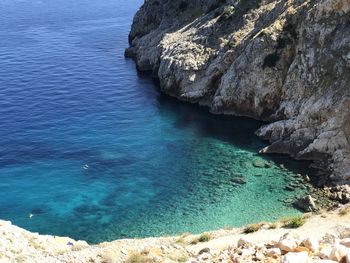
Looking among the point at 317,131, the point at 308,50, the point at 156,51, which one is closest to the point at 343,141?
the point at 317,131

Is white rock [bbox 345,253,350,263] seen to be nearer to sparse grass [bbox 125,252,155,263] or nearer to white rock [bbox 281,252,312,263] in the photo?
white rock [bbox 281,252,312,263]

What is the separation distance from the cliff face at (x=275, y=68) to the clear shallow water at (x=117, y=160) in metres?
3.26

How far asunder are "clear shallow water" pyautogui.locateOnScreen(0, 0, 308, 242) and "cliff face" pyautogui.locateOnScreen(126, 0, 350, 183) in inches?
128

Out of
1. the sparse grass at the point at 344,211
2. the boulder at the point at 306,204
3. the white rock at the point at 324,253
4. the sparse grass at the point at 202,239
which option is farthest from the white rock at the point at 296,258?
the boulder at the point at 306,204

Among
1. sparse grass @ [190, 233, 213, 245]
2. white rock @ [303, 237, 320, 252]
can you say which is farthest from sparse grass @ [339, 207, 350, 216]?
white rock @ [303, 237, 320, 252]

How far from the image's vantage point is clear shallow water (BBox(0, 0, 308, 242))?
48750 mm

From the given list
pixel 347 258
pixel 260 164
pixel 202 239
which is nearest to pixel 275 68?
pixel 260 164

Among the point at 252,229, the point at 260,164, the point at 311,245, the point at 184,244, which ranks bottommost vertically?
the point at 260,164

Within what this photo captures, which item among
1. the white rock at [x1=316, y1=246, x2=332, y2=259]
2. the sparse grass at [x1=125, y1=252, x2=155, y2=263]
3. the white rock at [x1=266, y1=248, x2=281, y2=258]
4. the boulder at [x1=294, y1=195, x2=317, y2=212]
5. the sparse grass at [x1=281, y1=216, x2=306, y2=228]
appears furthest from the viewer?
the boulder at [x1=294, y1=195, x2=317, y2=212]

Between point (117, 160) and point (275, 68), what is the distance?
90.7ft

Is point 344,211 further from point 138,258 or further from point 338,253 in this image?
point 338,253

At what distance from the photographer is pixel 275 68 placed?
69.1m

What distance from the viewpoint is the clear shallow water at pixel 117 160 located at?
48750 mm

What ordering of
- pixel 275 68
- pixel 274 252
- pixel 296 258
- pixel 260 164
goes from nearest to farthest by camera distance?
pixel 296 258
pixel 274 252
pixel 260 164
pixel 275 68
